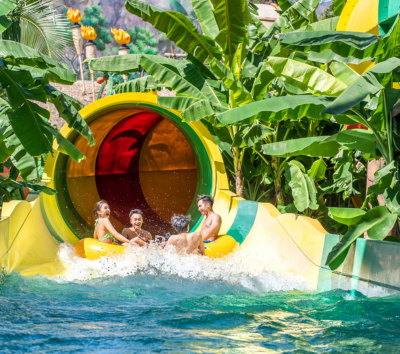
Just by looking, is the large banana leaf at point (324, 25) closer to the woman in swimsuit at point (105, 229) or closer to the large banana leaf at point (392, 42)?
the large banana leaf at point (392, 42)

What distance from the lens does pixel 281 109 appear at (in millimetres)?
4375

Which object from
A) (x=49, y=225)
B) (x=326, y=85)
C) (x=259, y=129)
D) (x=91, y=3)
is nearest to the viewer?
(x=326, y=85)

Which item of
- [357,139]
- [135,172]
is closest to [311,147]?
[357,139]

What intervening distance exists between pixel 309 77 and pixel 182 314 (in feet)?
8.23

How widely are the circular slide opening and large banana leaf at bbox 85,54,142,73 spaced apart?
30.1 inches

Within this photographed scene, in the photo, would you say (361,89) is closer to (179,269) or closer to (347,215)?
(347,215)

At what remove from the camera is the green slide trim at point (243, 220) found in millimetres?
6547

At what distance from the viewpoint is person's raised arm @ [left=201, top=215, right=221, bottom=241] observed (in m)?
6.45

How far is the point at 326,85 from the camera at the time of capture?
4492 mm

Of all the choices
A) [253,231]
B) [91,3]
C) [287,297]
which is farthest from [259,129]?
[91,3]

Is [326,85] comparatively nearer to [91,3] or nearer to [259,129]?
[259,129]

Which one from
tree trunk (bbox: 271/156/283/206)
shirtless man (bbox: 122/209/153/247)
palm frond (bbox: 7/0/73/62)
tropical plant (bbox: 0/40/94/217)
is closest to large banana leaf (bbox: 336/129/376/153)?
tree trunk (bbox: 271/156/283/206)

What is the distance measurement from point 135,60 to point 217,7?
59.4 inches

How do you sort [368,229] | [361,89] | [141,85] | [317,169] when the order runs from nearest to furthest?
[361,89] < [368,229] < [317,169] < [141,85]
